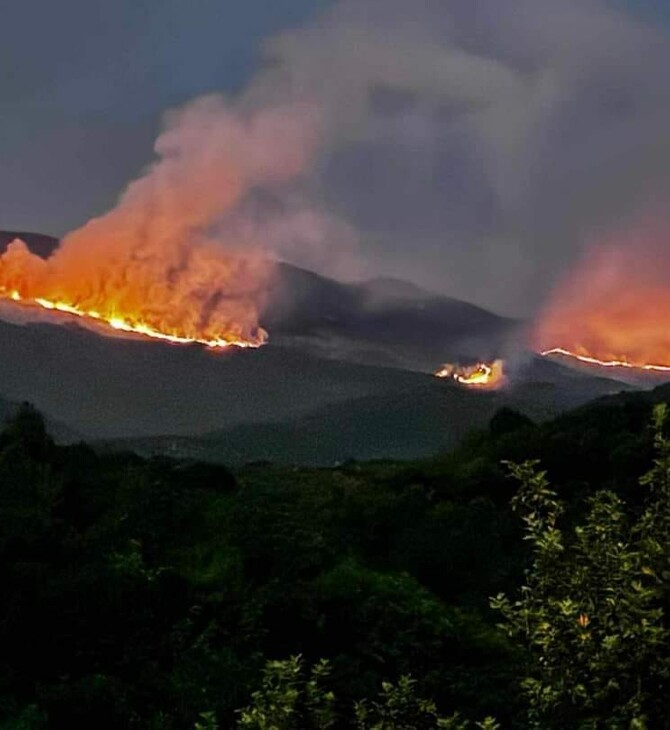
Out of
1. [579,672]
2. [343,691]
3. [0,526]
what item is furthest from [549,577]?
[0,526]

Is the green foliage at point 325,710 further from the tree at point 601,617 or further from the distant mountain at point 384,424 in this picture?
the distant mountain at point 384,424

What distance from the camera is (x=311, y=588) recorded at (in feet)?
64.6

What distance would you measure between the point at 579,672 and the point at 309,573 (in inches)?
588

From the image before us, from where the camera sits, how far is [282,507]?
82.2ft

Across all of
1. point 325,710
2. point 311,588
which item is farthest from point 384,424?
point 325,710

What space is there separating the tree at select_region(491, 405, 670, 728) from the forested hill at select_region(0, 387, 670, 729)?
2cm

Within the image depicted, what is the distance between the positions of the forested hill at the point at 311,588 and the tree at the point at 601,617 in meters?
0.02

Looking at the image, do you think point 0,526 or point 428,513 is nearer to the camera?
point 0,526

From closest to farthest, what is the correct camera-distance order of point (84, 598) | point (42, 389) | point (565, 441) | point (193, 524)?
point (84, 598) → point (193, 524) → point (565, 441) → point (42, 389)

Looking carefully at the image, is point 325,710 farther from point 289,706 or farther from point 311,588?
point 311,588

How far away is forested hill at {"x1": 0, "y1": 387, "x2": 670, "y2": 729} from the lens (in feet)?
21.5

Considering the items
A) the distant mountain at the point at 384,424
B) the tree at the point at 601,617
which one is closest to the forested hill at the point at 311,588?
the tree at the point at 601,617

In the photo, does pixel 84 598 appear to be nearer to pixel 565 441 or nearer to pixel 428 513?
pixel 428 513

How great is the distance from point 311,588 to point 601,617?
13.7 metres
